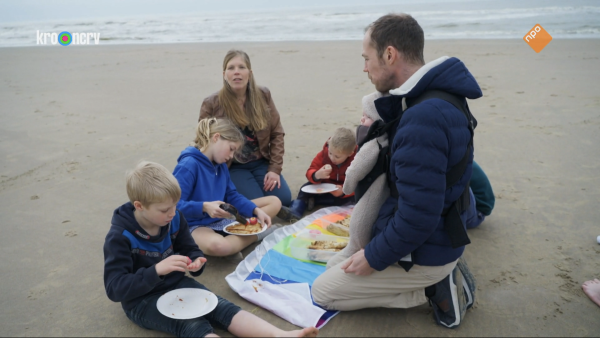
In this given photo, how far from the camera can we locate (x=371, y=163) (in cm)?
260

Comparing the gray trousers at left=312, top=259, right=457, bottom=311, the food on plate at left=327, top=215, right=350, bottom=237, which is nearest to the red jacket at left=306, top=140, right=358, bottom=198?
the food on plate at left=327, top=215, right=350, bottom=237

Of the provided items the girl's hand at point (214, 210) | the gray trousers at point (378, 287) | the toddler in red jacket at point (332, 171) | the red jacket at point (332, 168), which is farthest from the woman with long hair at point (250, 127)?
the gray trousers at point (378, 287)

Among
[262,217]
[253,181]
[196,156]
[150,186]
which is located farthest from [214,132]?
[150,186]

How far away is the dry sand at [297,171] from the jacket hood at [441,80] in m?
1.31

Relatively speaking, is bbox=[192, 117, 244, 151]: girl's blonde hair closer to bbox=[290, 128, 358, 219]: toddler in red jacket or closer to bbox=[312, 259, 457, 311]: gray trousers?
bbox=[290, 128, 358, 219]: toddler in red jacket

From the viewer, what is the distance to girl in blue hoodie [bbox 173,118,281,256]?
340cm

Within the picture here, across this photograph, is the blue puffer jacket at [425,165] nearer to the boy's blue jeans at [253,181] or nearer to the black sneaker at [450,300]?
the black sneaker at [450,300]

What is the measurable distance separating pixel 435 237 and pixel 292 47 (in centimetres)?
1364

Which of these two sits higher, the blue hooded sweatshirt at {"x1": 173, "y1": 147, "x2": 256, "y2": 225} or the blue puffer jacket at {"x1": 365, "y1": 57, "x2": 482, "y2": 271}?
the blue puffer jacket at {"x1": 365, "y1": 57, "x2": 482, "y2": 271}

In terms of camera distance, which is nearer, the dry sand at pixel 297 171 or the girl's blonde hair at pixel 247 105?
the dry sand at pixel 297 171

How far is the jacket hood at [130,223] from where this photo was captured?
8.36ft

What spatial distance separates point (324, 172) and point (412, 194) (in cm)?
209

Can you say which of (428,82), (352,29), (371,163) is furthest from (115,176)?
(352,29)

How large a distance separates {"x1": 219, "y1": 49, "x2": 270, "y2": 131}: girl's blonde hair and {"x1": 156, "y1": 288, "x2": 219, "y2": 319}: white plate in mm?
1950
